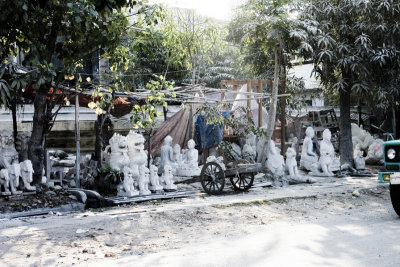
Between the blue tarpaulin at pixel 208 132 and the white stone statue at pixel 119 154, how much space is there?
4101 millimetres

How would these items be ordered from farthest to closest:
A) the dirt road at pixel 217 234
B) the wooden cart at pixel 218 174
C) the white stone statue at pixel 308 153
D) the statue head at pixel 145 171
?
the white stone statue at pixel 308 153 → the wooden cart at pixel 218 174 → the statue head at pixel 145 171 → the dirt road at pixel 217 234

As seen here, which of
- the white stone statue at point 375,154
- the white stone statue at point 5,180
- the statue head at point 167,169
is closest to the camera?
the white stone statue at point 5,180

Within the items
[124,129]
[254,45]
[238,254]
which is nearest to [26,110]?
[124,129]

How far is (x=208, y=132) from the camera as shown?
14.9m

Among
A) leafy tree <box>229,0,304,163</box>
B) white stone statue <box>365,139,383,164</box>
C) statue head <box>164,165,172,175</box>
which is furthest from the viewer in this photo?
white stone statue <box>365,139,383,164</box>

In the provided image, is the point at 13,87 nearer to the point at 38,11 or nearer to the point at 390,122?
the point at 38,11

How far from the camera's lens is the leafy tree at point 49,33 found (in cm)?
820

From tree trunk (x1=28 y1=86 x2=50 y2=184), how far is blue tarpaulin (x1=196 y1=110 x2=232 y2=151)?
585 cm

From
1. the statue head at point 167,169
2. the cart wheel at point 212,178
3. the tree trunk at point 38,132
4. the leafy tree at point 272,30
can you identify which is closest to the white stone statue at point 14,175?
the tree trunk at point 38,132

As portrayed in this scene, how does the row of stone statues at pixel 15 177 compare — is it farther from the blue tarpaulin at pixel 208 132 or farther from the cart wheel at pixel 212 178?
the blue tarpaulin at pixel 208 132

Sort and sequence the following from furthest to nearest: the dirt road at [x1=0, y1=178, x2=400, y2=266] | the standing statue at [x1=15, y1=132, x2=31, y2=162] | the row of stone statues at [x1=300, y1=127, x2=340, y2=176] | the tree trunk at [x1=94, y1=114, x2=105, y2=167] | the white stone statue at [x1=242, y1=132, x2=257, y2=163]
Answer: the row of stone statues at [x1=300, y1=127, x2=340, y2=176], the white stone statue at [x1=242, y1=132, x2=257, y2=163], the tree trunk at [x1=94, y1=114, x2=105, y2=167], the standing statue at [x1=15, y1=132, x2=31, y2=162], the dirt road at [x1=0, y1=178, x2=400, y2=266]

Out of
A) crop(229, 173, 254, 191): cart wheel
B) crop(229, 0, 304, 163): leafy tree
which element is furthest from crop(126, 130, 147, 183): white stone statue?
crop(229, 0, 304, 163): leafy tree

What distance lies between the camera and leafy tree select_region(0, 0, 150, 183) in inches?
323

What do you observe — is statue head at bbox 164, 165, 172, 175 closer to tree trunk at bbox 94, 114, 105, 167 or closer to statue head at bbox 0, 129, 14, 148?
tree trunk at bbox 94, 114, 105, 167
